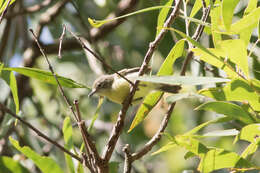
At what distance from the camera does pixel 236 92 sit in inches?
59.1

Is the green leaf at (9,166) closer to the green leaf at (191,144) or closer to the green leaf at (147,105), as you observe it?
the green leaf at (147,105)

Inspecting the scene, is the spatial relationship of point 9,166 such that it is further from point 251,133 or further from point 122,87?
point 251,133

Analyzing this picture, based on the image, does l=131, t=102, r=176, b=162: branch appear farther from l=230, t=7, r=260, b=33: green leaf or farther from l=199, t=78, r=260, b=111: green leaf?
l=230, t=7, r=260, b=33: green leaf

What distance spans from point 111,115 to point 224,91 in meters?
3.06

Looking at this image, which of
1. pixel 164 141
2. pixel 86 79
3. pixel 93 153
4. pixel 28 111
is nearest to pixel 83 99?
pixel 86 79

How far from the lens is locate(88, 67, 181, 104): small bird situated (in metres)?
2.47

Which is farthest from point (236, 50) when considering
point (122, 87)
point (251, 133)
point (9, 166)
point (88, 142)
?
point (122, 87)

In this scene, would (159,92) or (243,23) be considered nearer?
(243,23)

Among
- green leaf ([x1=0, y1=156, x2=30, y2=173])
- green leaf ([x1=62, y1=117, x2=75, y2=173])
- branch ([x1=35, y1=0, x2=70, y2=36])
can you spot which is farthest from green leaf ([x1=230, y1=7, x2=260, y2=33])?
branch ([x1=35, y1=0, x2=70, y2=36])

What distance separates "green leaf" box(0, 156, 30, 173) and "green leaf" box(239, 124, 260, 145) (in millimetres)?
1065

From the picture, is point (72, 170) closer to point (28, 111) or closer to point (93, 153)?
point (93, 153)

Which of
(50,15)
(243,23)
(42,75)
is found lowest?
(50,15)

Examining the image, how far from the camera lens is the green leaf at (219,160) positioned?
1.54 meters

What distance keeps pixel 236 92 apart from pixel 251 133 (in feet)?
0.63
